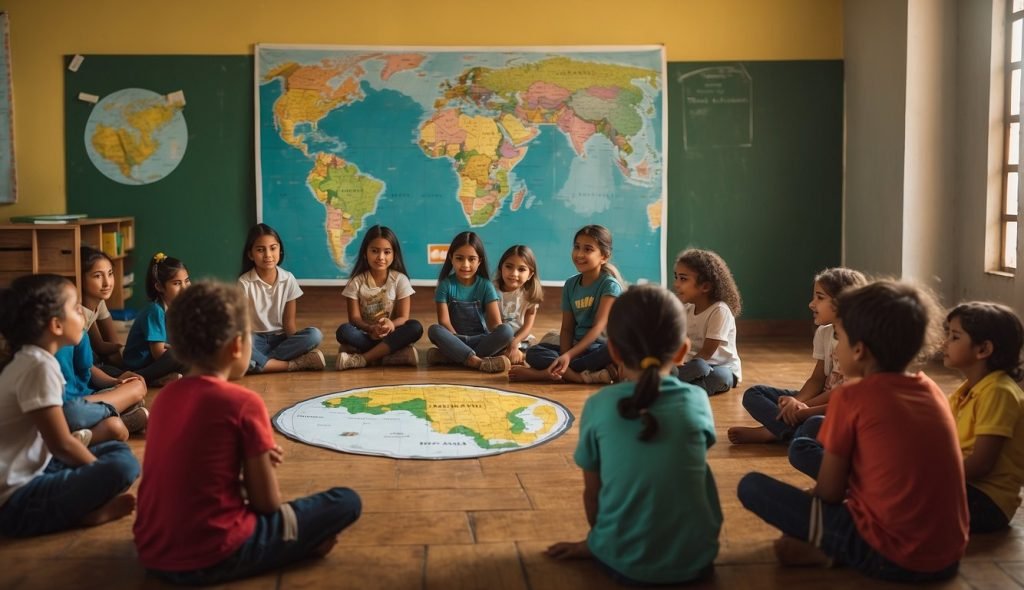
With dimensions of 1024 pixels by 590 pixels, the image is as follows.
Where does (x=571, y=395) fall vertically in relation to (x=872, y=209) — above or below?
below

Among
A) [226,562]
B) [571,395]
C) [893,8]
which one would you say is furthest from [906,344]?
[893,8]

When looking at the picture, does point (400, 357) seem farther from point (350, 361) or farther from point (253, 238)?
point (253, 238)

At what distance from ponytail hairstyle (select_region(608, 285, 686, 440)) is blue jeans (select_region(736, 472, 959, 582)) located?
392 mm

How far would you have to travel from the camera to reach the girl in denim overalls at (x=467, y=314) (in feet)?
15.0

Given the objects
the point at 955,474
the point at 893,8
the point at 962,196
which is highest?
the point at 893,8

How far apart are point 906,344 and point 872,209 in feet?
12.1

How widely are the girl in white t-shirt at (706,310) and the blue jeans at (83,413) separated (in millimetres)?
2093

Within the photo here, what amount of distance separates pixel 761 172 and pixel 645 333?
13.7 ft

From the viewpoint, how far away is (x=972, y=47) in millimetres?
4793

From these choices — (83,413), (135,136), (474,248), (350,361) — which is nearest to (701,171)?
(474,248)

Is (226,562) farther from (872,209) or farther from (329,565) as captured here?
(872,209)

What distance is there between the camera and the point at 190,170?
19.0ft

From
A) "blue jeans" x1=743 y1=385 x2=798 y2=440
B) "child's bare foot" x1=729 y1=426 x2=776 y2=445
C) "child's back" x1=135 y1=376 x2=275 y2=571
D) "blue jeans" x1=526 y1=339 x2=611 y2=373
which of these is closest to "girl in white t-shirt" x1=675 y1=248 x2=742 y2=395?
"blue jeans" x1=526 y1=339 x2=611 y2=373

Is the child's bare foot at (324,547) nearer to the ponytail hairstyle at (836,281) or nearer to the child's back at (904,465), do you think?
the child's back at (904,465)
